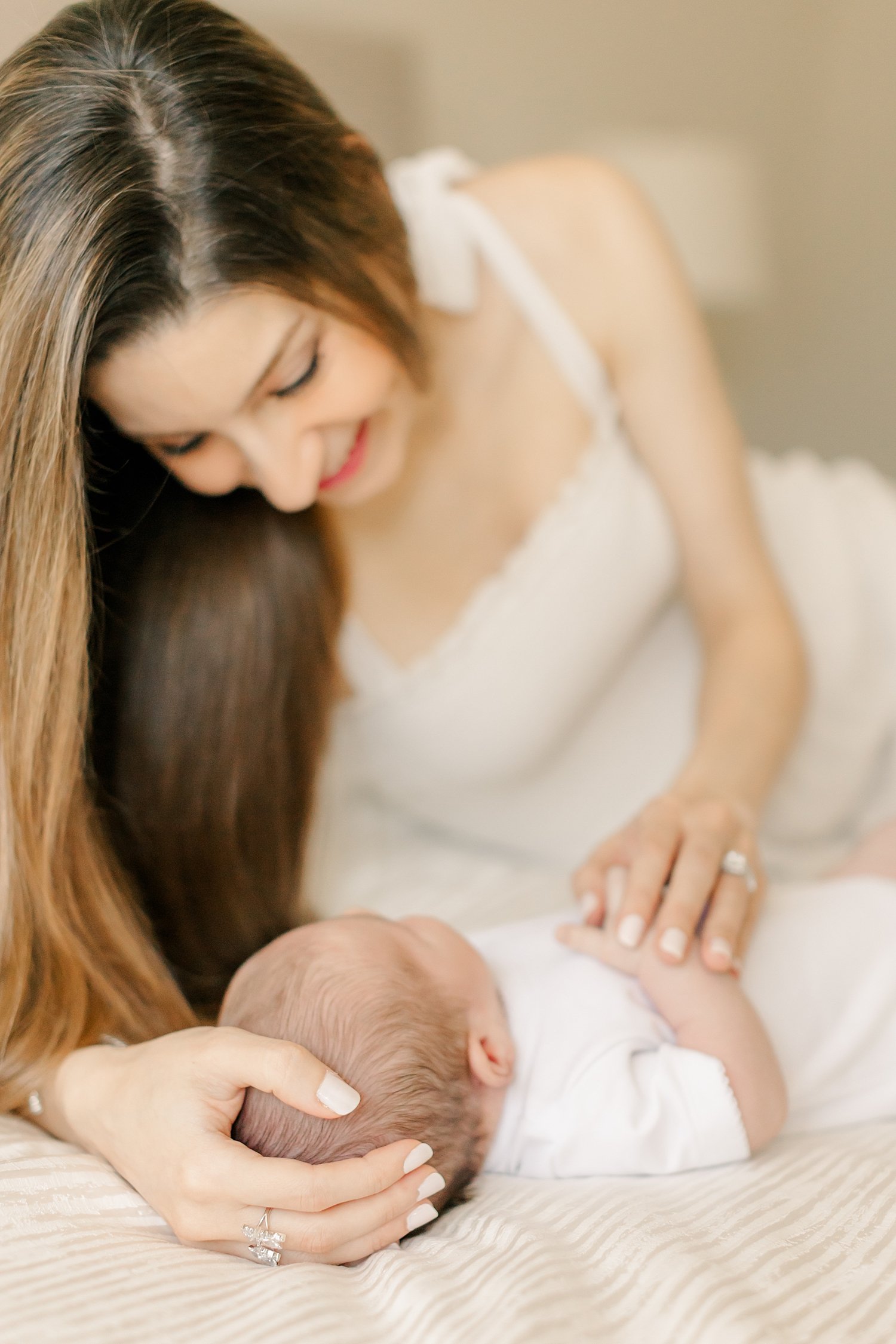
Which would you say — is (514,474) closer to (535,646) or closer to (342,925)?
(535,646)

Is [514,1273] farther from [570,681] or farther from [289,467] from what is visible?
[570,681]

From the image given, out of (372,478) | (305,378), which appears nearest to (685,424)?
(372,478)

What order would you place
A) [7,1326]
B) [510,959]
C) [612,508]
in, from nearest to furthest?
[7,1326] < [510,959] < [612,508]

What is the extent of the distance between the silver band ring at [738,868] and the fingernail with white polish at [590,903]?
12cm

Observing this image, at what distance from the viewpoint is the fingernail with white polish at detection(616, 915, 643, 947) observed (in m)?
1.00

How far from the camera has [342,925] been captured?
970 millimetres

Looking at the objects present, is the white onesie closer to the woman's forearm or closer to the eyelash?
the woman's forearm

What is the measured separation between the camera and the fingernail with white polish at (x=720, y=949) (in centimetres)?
98

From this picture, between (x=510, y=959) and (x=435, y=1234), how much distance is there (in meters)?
0.32

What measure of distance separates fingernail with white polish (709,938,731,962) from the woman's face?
571 millimetres

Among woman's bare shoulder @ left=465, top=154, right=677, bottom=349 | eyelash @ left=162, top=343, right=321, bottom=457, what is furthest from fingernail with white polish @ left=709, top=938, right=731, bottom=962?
woman's bare shoulder @ left=465, top=154, right=677, bottom=349

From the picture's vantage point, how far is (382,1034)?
0.88 m

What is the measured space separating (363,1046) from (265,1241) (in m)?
0.15

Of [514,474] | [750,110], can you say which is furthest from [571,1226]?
[750,110]
